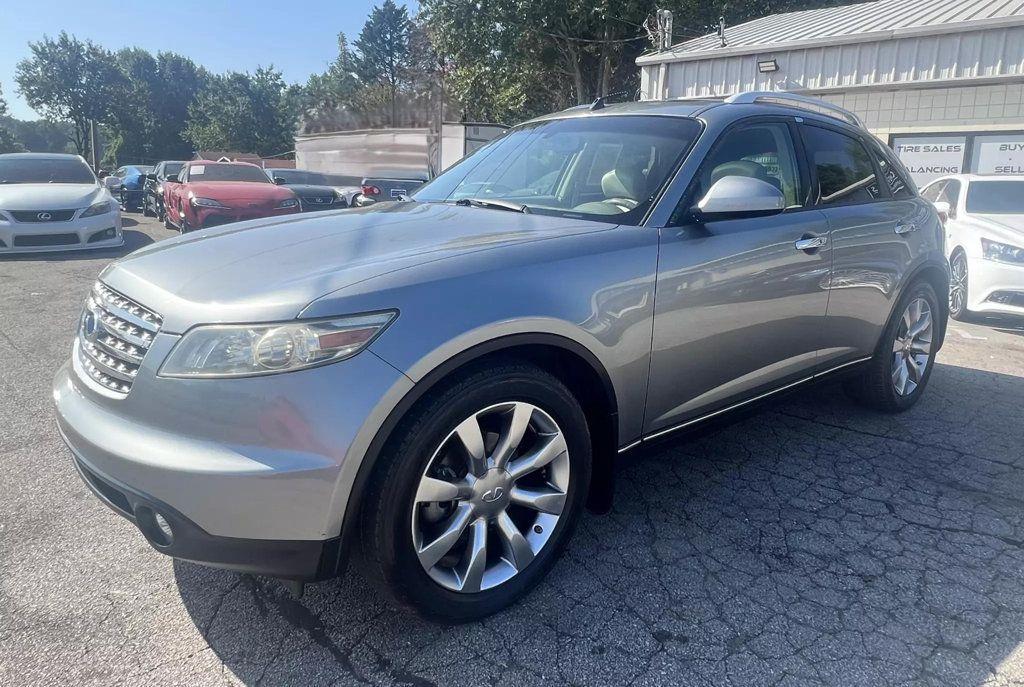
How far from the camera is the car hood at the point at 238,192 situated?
11.5 meters

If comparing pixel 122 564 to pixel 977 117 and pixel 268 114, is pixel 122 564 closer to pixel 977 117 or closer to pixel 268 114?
pixel 977 117

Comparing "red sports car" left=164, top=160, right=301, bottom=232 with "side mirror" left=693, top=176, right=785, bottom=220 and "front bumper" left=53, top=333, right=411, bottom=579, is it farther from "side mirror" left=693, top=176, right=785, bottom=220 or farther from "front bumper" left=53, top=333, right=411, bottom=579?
"front bumper" left=53, top=333, right=411, bottom=579

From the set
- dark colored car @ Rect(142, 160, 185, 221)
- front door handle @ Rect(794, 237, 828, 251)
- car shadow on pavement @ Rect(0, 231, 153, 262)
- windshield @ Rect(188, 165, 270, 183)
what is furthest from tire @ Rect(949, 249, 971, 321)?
dark colored car @ Rect(142, 160, 185, 221)

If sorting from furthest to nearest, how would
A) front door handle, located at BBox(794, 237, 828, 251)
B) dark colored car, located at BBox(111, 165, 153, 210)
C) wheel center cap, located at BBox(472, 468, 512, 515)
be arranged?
dark colored car, located at BBox(111, 165, 153, 210), front door handle, located at BBox(794, 237, 828, 251), wheel center cap, located at BBox(472, 468, 512, 515)

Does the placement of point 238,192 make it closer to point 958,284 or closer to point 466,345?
point 958,284

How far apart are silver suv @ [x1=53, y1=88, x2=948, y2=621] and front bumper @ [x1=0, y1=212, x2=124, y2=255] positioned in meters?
9.04

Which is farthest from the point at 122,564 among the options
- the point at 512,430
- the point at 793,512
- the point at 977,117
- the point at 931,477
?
the point at 977,117

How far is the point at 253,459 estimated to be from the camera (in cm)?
196

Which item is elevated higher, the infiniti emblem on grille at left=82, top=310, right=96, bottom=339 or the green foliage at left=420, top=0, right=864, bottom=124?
the green foliage at left=420, top=0, right=864, bottom=124

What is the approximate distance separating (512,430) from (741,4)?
2440 centimetres

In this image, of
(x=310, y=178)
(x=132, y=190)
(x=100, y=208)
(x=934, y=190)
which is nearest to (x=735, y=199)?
(x=934, y=190)

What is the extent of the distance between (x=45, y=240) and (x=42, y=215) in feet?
1.16

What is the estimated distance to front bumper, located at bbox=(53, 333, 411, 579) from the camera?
1.96 metres

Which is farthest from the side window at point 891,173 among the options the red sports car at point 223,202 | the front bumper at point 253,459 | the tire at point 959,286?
the red sports car at point 223,202
